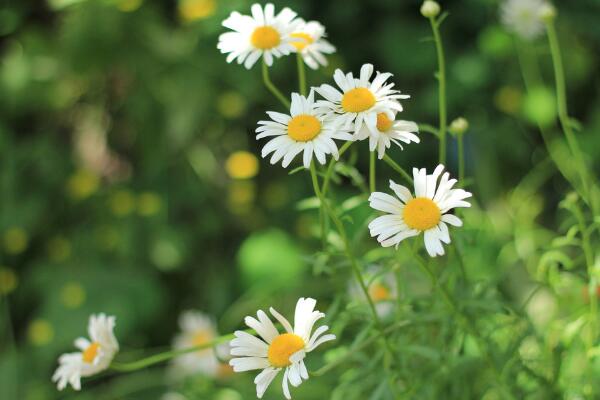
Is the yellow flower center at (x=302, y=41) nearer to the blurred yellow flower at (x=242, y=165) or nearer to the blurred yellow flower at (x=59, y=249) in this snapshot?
the blurred yellow flower at (x=242, y=165)

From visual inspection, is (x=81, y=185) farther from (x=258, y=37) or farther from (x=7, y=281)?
(x=258, y=37)

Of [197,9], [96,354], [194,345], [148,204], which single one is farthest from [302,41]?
[148,204]

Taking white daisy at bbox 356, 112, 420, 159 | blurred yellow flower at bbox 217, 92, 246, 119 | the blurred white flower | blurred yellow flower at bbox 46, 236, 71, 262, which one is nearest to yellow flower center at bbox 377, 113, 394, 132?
white daisy at bbox 356, 112, 420, 159

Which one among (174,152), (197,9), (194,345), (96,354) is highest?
(197,9)

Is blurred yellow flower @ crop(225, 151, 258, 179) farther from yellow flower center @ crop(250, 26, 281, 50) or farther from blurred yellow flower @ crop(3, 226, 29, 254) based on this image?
yellow flower center @ crop(250, 26, 281, 50)

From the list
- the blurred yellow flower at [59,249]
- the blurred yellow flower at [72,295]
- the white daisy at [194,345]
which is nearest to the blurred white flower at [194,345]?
the white daisy at [194,345]
